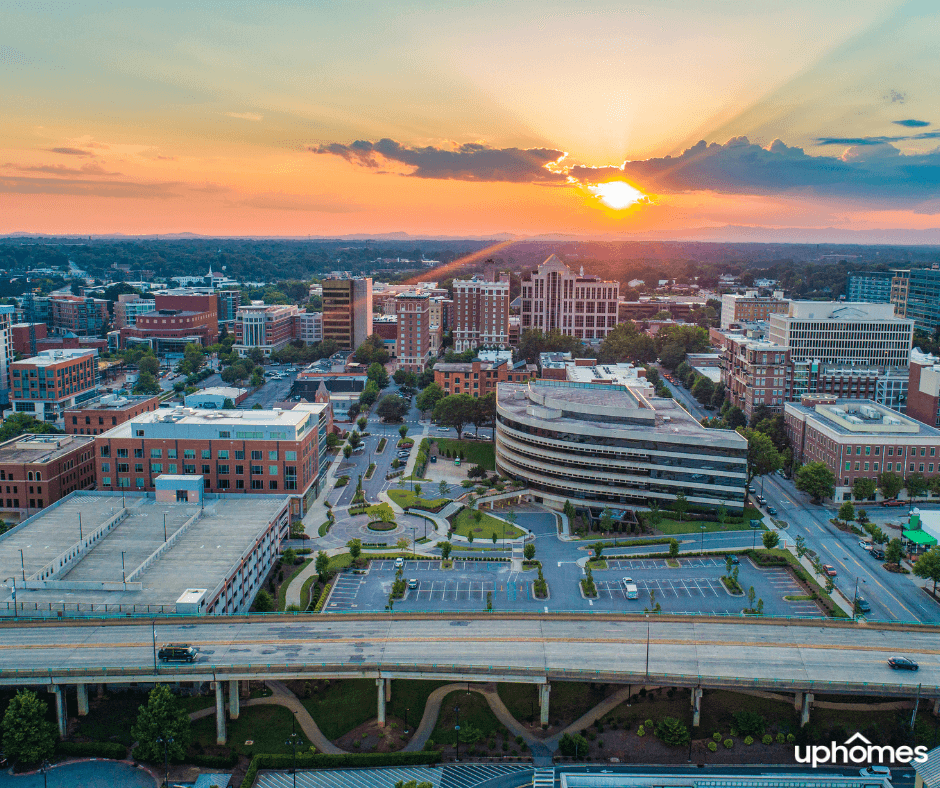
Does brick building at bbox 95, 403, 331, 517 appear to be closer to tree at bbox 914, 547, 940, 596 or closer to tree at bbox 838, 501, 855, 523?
tree at bbox 838, 501, 855, 523

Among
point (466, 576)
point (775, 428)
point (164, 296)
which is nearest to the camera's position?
point (466, 576)

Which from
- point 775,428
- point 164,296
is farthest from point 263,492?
point 164,296

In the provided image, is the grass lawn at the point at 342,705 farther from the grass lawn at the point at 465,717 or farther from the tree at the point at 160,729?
the tree at the point at 160,729

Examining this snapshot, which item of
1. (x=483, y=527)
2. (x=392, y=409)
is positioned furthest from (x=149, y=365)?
(x=483, y=527)

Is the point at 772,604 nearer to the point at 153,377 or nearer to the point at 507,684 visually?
the point at 507,684

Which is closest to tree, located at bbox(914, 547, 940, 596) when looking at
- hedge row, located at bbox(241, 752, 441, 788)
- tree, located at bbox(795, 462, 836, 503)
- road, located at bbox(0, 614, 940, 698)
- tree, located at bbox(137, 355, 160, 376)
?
road, located at bbox(0, 614, 940, 698)

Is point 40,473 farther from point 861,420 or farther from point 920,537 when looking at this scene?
point 861,420
